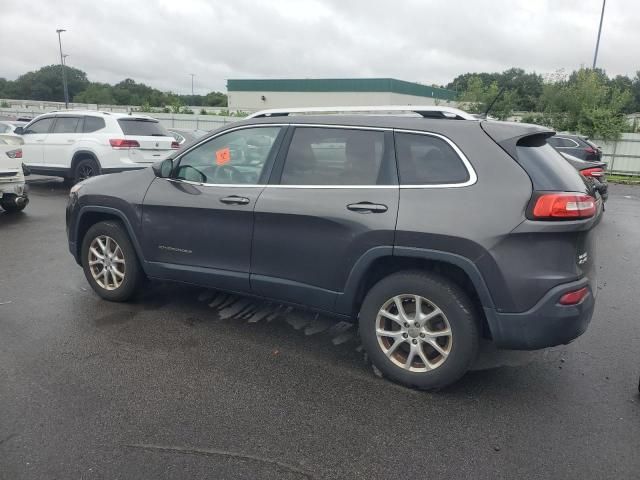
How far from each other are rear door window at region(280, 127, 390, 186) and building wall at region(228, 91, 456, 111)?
40.7 m

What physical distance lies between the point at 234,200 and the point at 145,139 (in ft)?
26.6

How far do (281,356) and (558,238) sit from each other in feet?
6.78

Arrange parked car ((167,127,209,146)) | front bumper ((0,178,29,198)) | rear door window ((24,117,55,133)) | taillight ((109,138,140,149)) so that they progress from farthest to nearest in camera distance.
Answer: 1. parked car ((167,127,209,146))
2. rear door window ((24,117,55,133))
3. taillight ((109,138,140,149))
4. front bumper ((0,178,29,198))

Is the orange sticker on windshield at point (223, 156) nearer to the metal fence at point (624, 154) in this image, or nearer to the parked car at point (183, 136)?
the parked car at point (183, 136)

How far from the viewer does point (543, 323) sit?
10.0ft

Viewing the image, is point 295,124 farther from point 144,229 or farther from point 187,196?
point 144,229

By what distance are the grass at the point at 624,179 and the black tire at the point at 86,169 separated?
18693 millimetres

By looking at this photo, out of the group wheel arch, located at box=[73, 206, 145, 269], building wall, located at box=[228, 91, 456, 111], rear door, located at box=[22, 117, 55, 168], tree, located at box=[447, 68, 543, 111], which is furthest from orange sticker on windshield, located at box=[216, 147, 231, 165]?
tree, located at box=[447, 68, 543, 111]

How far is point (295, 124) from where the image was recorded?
3973 millimetres

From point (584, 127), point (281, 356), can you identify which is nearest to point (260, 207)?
point (281, 356)

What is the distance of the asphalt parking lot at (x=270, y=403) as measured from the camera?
8.79 ft

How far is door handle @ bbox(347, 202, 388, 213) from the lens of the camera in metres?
3.39

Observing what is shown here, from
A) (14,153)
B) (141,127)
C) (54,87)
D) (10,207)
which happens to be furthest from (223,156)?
(54,87)

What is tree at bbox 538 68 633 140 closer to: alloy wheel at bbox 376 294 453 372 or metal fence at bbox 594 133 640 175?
metal fence at bbox 594 133 640 175
